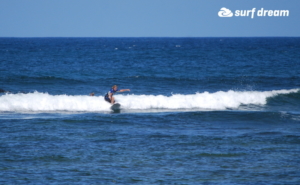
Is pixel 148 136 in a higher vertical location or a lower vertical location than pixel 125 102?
lower

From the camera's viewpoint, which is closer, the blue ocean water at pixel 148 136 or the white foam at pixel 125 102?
the blue ocean water at pixel 148 136

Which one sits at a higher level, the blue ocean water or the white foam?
the white foam

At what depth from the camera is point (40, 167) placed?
1133 centimetres

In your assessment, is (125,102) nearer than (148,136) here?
No

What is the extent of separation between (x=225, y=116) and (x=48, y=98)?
9507 mm

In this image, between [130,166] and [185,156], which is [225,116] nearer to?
[185,156]

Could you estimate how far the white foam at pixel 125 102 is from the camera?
851 inches

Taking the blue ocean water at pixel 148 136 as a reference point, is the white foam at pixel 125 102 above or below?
above

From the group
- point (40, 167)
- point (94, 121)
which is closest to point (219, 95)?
point (94, 121)

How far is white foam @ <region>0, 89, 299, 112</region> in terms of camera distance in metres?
21.6

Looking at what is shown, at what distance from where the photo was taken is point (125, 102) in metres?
22.9

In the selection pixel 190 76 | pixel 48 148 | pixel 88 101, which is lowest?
pixel 48 148

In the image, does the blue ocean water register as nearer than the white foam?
Yes

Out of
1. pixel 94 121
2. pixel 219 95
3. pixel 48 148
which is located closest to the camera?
pixel 48 148
